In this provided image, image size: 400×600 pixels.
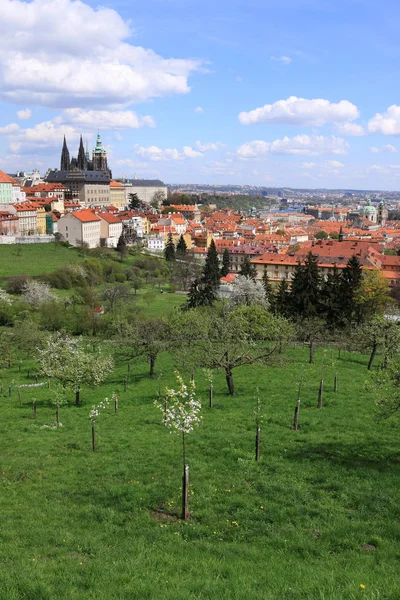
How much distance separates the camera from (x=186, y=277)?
93000mm

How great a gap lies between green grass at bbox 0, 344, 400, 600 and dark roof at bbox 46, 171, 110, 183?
517ft

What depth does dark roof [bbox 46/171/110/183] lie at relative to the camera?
555 ft

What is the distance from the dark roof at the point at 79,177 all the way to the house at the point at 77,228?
5648 cm

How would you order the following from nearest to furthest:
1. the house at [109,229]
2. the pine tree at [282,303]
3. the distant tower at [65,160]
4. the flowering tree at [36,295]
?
the pine tree at [282,303] < the flowering tree at [36,295] < the house at [109,229] < the distant tower at [65,160]

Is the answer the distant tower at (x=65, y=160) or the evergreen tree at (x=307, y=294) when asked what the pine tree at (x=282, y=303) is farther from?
the distant tower at (x=65, y=160)

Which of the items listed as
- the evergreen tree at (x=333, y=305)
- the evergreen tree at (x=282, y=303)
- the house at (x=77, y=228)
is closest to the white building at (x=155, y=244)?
the house at (x=77, y=228)

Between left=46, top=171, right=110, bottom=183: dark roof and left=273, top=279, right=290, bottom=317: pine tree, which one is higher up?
left=46, top=171, right=110, bottom=183: dark roof

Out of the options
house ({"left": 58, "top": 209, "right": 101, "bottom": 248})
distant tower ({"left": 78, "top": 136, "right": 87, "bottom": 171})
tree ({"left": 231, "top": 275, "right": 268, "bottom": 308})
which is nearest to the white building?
house ({"left": 58, "top": 209, "right": 101, "bottom": 248})

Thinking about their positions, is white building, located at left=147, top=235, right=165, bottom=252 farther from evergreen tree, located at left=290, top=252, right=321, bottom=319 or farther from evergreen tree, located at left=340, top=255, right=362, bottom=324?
evergreen tree, located at left=340, top=255, right=362, bottom=324

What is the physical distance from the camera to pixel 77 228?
113688 mm

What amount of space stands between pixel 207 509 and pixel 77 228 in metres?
107

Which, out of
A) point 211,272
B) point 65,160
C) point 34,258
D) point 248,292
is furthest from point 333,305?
point 65,160

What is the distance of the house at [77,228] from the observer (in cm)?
11325

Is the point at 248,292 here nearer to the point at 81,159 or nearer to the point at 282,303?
the point at 282,303
